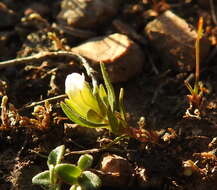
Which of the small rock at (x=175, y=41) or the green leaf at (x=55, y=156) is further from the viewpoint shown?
the small rock at (x=175, y=41)

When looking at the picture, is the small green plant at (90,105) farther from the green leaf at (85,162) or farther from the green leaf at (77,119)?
the green leaf at (85,162)

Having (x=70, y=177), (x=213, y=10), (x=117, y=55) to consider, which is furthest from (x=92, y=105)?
(x=213, y=10)

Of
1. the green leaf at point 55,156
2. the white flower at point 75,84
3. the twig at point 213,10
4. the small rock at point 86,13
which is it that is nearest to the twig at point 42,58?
the small rock at point 86,13

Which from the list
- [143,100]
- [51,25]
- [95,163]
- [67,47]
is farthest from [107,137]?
[51,25]

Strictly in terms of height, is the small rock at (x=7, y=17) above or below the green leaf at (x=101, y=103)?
above

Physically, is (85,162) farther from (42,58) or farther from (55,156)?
(42,58)

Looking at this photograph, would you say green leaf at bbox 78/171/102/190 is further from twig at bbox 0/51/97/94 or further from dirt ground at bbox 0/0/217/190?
twig at bbox 0/51/97/94
